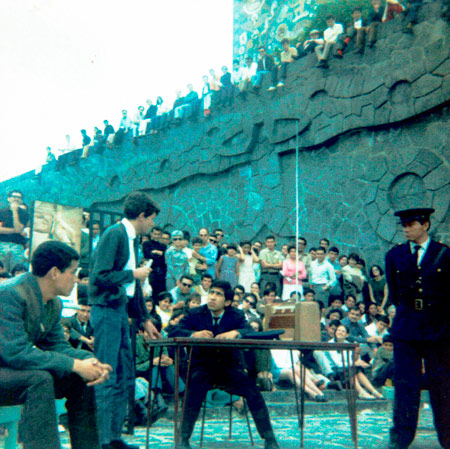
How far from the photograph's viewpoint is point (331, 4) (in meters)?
20.4

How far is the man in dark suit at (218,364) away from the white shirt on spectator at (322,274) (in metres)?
6.50

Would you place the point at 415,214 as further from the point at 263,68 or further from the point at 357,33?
the point at 263,68

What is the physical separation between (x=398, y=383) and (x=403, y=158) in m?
8.94

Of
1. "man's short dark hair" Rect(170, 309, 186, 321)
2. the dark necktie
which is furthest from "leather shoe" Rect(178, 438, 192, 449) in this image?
"man's short dark hair" Rect(170, 309, 186, 321)

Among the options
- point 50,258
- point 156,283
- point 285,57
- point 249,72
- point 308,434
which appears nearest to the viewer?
point 50,258

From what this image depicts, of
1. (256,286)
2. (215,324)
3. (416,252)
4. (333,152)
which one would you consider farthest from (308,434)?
(333,152)

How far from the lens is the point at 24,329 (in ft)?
9.82

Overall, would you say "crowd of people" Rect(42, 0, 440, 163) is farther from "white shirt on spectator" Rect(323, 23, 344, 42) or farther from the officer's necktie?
the officer's necktie

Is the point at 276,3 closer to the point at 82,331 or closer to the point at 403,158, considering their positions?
the point at 403,158

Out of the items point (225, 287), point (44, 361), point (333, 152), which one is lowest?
point (44, 361)

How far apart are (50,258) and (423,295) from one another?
8.59ft

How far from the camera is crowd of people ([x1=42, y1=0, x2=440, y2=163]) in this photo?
1311 centimetres

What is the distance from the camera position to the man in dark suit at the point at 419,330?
172 inches

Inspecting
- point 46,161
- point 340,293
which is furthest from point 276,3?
point 340,293
